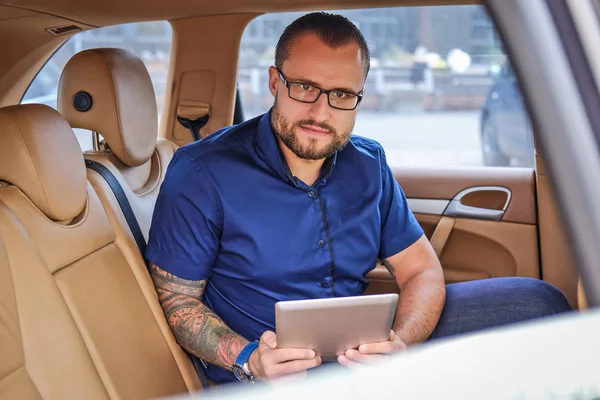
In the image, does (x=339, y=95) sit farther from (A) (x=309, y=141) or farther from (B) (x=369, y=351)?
(B) (x=369, y=351)

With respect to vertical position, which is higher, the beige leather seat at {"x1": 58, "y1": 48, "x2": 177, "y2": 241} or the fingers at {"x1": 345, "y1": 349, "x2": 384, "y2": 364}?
the beige leather seat at {"x1": 58, "y1": 48, "x2": 177, "y2": 241}

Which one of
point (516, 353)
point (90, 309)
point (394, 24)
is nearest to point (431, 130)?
point (394, 24)

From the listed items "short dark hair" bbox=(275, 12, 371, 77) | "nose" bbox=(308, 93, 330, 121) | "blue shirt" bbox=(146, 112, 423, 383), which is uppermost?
"short dark hair" bbox=(275, 12, 371, 77)

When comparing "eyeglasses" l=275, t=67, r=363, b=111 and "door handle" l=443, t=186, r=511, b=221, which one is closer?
"eyeglasses" l=275, t=67, r=363, b=111

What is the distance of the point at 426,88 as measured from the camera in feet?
14.2

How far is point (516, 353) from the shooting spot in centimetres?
85

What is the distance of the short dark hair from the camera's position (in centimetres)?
210

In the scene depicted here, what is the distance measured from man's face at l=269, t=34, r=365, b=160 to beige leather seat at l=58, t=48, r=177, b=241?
500mm

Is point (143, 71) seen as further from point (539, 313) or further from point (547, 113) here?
point (547, 113)

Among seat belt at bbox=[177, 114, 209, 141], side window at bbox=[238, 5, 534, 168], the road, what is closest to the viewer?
side window at bbox=[238, 5, 534, 168]

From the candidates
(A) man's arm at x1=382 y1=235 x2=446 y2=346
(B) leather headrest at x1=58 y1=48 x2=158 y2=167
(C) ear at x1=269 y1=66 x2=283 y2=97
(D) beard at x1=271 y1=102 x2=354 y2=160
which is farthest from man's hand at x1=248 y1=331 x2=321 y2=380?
(B) leather headrest at x1=58 y1=48 x2=158 y2=167

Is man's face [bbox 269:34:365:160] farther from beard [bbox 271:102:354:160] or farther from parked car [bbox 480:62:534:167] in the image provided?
parked car [bbox 480:62:534:167]

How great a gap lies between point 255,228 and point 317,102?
1.23ft

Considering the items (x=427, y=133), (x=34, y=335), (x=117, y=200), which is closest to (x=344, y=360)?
(x=34, y=335)
